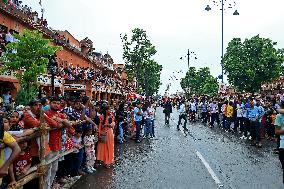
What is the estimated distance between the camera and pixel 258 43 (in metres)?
51.3

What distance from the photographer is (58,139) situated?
27.4ft

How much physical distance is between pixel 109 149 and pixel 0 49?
9.28 m

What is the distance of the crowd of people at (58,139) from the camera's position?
6.01 meters

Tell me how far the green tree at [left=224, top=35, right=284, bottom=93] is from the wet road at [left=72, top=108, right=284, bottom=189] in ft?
117

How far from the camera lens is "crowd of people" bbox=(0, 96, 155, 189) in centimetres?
601

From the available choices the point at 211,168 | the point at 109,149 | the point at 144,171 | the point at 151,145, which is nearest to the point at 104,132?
the point at 109,149

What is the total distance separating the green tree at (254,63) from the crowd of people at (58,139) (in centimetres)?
4069

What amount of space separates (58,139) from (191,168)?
4.24 m

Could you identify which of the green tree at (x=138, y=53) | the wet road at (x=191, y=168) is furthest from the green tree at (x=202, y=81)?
the wet road at (x=191, y=168)

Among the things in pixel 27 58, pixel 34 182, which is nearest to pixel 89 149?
pixel 34 182

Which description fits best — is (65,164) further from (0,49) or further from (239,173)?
(0,49)

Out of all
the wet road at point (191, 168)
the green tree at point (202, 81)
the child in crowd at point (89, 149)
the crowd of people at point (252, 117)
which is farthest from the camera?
the green tree at point (202, 81)

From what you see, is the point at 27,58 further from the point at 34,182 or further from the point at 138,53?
the point at 138,53

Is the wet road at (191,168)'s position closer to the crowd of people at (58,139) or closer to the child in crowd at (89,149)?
the child in crowd at (89,149)
